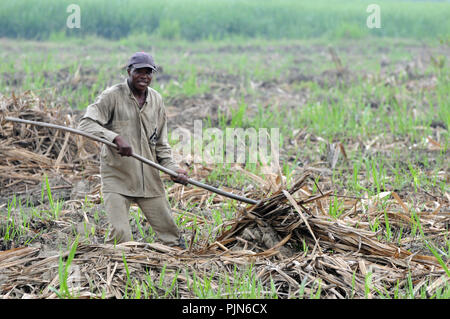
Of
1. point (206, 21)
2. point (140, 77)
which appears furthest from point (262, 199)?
point (206, 21)

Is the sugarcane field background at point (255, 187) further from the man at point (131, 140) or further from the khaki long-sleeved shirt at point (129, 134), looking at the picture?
the khaki long-sleeved shirt at point (129, 134)

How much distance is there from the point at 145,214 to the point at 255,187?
1347mm

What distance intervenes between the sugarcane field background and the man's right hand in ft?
1.79

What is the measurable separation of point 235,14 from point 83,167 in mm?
12826

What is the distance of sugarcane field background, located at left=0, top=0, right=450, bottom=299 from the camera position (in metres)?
3.11

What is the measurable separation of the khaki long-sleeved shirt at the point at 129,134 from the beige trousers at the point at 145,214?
0.06 meters

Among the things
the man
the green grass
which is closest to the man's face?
the man

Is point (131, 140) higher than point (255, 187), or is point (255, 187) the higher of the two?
point (131, 140)

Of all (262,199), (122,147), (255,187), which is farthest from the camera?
(255,187)

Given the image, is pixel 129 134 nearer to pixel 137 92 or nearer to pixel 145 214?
pixel 137 92

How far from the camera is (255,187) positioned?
4.97 metres

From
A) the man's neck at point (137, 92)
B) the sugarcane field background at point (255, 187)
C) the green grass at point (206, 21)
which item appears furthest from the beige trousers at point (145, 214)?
the green grass at point (206, 21)

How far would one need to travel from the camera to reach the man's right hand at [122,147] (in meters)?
3.41

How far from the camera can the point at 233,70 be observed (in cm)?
1082
